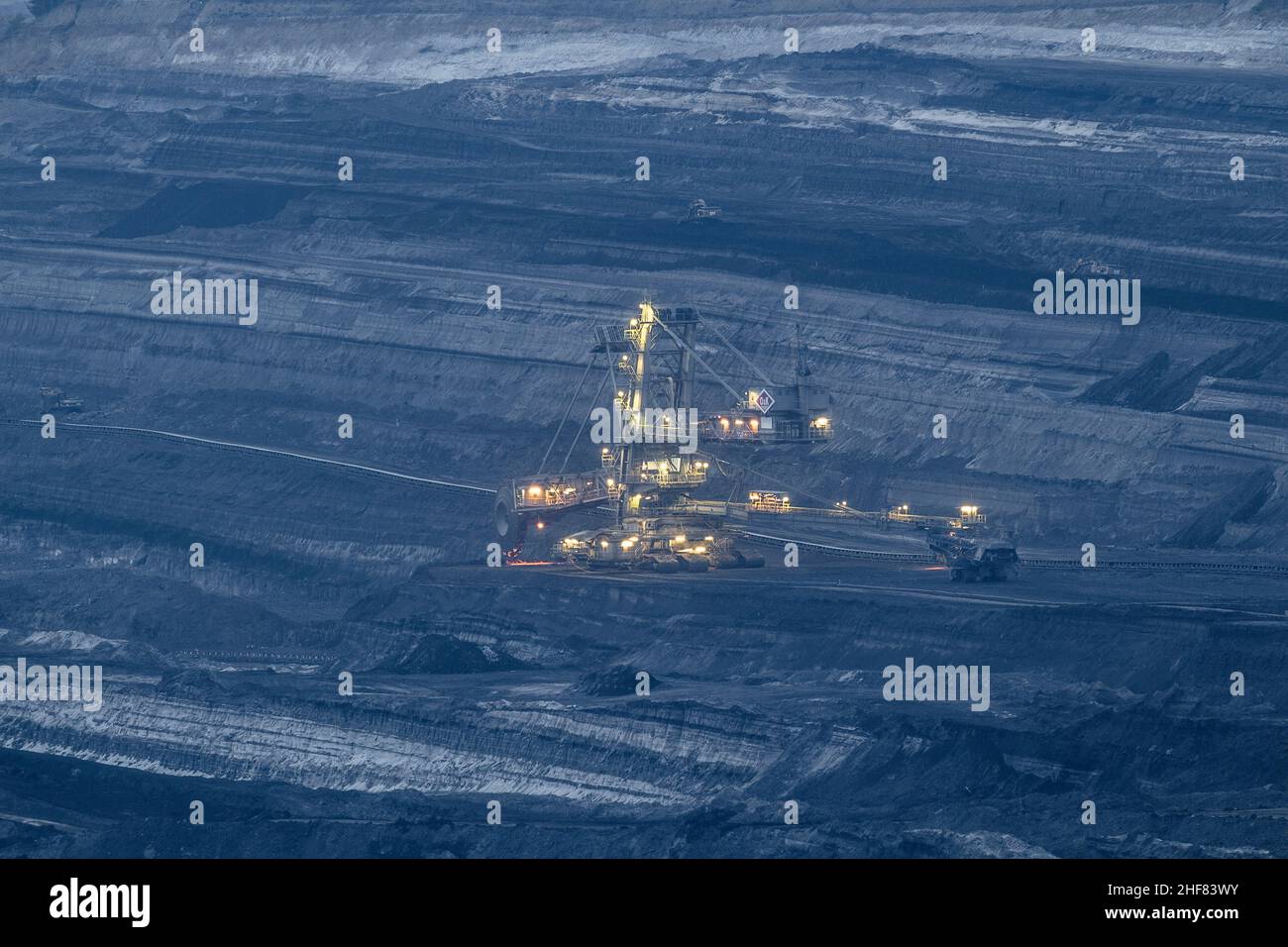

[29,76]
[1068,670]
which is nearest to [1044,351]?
[1068,670]

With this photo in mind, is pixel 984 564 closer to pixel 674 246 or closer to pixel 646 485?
pixel 646 485

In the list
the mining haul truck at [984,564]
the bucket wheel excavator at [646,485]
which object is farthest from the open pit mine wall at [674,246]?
the mining haul truck at [984,564]

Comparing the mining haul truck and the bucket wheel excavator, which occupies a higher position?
the bucket wheel excavator

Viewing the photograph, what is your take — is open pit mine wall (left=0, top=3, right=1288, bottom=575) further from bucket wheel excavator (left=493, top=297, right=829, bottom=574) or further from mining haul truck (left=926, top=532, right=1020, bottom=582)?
mining haul truck (left=926, top=532, right=1020, bottom=582)

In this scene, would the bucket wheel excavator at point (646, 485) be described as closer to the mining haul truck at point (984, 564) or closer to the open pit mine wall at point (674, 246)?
the open pit mine wall at point (674, 246)

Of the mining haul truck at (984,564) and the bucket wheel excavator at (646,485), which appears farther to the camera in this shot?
the bucket wheel excavator at (646,485)

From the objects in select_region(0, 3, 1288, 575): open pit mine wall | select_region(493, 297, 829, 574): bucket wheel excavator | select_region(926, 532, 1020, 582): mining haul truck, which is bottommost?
select_region(926, 532, 1020, 582): mining haul truck

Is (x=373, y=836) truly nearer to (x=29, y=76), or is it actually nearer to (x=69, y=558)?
(x=69, y=558)

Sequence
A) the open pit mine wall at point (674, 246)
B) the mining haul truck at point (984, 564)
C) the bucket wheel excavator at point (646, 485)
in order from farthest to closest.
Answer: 1. the open pit mine wall at point (674, 246)
2. the bucket wheel excavator at point (646, 485)
3. the mining haul truck at point (984, 564)

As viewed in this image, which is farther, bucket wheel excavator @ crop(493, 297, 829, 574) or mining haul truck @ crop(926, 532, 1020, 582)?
bucket wheel excavator @ crop(493, 297, 829, 574)

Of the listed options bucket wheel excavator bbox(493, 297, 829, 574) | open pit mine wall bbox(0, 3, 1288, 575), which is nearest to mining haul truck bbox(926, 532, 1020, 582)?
bucket wheel excavator bbox(493, 297, 829, 574)

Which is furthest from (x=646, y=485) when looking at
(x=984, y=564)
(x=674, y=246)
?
(x=674, y=246)
